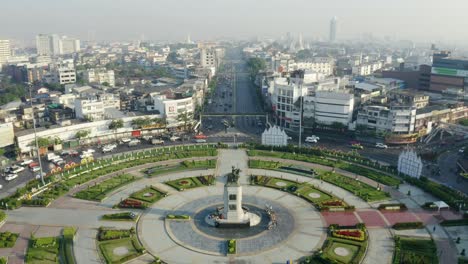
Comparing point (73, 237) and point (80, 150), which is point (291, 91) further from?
point (73, 237)

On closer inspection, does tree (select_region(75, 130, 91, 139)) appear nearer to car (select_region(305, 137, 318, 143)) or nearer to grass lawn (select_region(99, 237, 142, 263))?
grass lawn (select_region(99, 237, 142, 263))

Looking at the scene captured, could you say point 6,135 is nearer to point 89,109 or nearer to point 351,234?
point 89,109

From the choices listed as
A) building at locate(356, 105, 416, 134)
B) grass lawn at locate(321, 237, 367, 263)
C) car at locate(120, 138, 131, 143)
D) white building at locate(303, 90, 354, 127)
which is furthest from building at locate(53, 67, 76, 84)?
grass lawn at locate(321, 237, 367, 263)

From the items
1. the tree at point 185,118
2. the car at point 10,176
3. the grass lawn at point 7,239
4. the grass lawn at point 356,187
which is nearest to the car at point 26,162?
the car at point 10,176

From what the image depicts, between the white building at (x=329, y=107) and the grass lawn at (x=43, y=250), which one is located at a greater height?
the white building at (x=329, y=107)

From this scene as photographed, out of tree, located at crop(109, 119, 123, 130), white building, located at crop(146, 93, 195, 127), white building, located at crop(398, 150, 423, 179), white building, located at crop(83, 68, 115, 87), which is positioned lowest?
white building, located at crop(398, 150, 423, 179)

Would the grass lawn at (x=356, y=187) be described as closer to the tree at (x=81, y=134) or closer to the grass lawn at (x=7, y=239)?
the grass lawn at (x=7, y=239)
